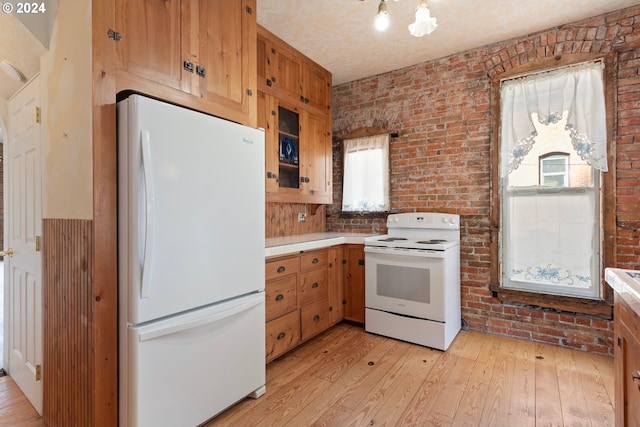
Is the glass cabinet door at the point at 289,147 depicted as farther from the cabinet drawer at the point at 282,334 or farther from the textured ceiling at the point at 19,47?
the textured ceiling at the point at 19,47

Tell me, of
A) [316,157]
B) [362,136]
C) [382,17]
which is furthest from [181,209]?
[362,136]

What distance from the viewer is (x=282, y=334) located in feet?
8.18

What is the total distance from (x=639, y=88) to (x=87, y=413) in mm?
4084

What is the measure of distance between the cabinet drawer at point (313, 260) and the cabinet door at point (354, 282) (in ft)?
1.16

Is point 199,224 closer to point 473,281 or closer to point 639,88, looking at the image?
point 473,281

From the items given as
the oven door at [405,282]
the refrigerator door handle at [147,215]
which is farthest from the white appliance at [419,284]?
the refrigerator door handle at [147,215]

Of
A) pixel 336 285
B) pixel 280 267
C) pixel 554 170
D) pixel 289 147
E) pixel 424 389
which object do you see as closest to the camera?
pixel 424 389

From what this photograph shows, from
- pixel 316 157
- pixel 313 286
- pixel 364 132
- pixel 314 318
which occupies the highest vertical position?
pixel 364 132

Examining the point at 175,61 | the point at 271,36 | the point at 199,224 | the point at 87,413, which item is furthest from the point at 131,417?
the point at 271,36

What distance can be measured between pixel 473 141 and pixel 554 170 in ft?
2.36

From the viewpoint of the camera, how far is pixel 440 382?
7.35ft

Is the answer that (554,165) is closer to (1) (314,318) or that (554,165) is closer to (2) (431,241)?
(2) (431,241)

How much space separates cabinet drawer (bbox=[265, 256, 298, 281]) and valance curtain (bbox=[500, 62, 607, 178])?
6.86 ft

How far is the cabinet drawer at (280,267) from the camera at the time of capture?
2350 millimetres
